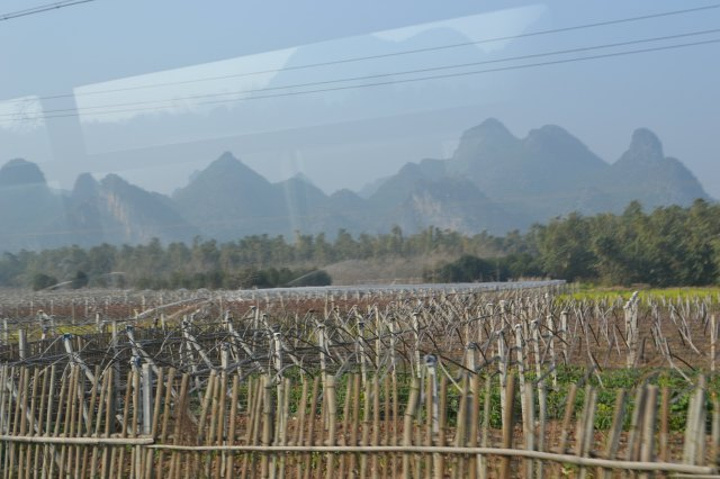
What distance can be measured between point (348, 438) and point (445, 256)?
165 feet

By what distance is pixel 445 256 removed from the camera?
5538cm

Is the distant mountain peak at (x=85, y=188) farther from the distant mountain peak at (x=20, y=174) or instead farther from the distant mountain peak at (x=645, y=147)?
the distant mountain peak at (x=645, y=147)

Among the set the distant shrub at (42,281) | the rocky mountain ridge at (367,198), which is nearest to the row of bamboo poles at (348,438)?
the distant shrub at (42,281)

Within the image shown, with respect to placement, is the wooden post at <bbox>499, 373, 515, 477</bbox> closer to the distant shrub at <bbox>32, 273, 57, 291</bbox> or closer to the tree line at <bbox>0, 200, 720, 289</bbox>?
the tree line at <bbox>0, 200, 720, 289</bbox>

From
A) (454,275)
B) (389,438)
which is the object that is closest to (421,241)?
(454,275)

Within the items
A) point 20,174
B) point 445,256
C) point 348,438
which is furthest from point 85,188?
point 348,438

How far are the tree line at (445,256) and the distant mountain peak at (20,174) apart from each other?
5147 mm

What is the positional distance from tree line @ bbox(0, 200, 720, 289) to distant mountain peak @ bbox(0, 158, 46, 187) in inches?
203

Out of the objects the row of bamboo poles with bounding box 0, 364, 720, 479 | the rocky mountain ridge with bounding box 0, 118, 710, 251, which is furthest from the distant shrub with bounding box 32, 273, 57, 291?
the row of bamboo poles with bounding box 0, 364, 720, 479

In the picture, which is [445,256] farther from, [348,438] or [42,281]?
[348,438]

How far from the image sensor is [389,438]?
5145 mm

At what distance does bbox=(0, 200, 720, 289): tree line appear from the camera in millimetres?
44344

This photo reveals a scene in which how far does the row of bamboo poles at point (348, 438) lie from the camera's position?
4.14 meters

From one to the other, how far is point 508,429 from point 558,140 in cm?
7806
